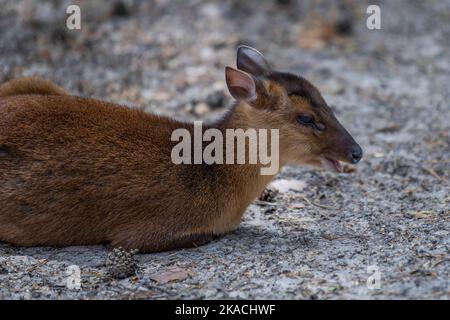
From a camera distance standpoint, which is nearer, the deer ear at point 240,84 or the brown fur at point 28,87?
the deer ear at point 240,84

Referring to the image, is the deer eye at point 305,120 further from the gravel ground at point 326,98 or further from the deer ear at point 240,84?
the gravel ground at point 326,98

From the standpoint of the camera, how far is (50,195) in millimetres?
5398

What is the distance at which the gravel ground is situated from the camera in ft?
16.5

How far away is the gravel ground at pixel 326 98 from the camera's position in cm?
504

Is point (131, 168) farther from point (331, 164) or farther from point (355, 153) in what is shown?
point (355, 153)

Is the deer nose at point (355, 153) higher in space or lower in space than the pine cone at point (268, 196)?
higher

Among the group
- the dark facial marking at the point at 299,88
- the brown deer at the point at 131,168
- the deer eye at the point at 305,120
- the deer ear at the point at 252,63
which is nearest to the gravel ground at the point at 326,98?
the brown deer at the point at 131,168

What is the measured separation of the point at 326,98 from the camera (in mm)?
9000

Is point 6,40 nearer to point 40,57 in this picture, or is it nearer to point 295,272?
point 40,57

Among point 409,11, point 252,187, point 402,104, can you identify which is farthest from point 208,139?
point 409,11

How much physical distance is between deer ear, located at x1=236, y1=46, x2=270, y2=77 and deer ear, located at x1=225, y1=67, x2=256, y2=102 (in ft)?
0.98

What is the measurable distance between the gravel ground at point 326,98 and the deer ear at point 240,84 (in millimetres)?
1042

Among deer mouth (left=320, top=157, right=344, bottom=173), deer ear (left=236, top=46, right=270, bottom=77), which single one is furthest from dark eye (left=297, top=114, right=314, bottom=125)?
deer ear (left=236, top=46, right=270, bottom=77)

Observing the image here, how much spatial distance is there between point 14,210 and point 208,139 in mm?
1508
